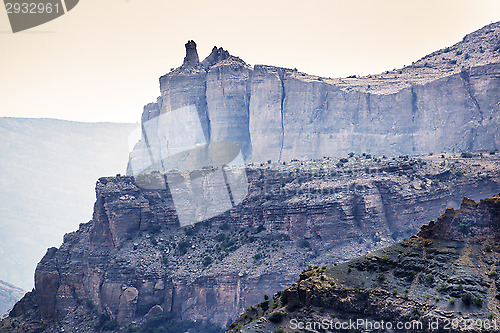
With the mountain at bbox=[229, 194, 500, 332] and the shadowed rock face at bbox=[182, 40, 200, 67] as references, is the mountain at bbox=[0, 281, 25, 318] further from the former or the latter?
the mountain at bbox=[229, 194, 500, 332]

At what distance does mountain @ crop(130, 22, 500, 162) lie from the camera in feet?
363

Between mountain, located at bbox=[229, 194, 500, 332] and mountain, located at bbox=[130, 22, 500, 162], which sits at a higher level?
mountain, located at bbox=[130, 22, 500, 162]

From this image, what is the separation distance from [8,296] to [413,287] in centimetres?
13853

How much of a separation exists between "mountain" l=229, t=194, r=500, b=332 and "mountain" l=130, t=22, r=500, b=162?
5480cm

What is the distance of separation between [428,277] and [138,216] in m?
56.5

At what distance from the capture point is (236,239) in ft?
314

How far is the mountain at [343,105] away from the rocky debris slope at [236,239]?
44.2 ft

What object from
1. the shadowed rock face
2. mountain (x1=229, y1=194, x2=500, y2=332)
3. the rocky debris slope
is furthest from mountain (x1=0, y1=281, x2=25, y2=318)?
mountain (x1=229, y1=194, x2=500, y2=332)

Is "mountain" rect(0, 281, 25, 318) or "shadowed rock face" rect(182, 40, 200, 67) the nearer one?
"shadowed rock face" rect(182, 40, 200, 67)

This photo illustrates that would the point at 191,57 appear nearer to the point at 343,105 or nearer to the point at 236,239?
the point at 343,105

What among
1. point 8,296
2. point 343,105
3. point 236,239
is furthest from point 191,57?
point 8,296

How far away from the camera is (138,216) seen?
100688mm

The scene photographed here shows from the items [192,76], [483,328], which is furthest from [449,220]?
[192,76]

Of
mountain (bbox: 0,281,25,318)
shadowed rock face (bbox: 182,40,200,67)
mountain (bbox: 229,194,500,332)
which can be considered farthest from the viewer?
mountain (bbox: 0,281,25,318)
